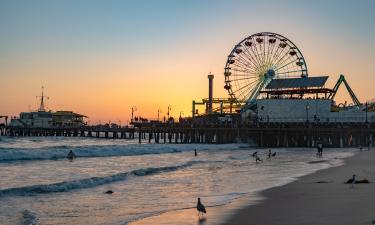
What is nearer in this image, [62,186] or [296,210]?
[296,210]

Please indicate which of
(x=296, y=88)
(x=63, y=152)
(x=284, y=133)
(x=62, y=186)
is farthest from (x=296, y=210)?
(x=296, y=88)

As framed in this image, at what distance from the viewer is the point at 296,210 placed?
46.9 feet

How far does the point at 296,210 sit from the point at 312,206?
0.83 metres

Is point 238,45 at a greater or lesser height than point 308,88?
greater

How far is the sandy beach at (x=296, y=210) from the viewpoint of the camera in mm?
12648

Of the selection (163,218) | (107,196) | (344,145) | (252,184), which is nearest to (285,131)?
(344,145)

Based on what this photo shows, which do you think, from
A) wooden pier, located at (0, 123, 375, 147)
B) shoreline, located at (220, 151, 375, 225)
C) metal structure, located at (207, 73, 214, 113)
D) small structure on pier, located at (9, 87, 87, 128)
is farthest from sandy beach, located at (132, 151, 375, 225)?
small structure on pier, located at (9, 87, 87, 128)

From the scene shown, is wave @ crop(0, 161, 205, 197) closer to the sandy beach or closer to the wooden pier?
the sandy beach

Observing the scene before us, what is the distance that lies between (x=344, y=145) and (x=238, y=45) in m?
25.2

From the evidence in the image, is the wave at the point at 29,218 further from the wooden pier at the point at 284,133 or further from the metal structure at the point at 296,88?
the metal structure at the point at 296,88

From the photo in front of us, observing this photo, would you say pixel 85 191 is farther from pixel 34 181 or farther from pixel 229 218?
pixel 229 218

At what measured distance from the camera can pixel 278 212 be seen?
14180mm

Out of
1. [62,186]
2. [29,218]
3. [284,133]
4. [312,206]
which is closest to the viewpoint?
[29,218]

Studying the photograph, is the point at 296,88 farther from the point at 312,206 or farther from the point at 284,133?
the point at 312,206
